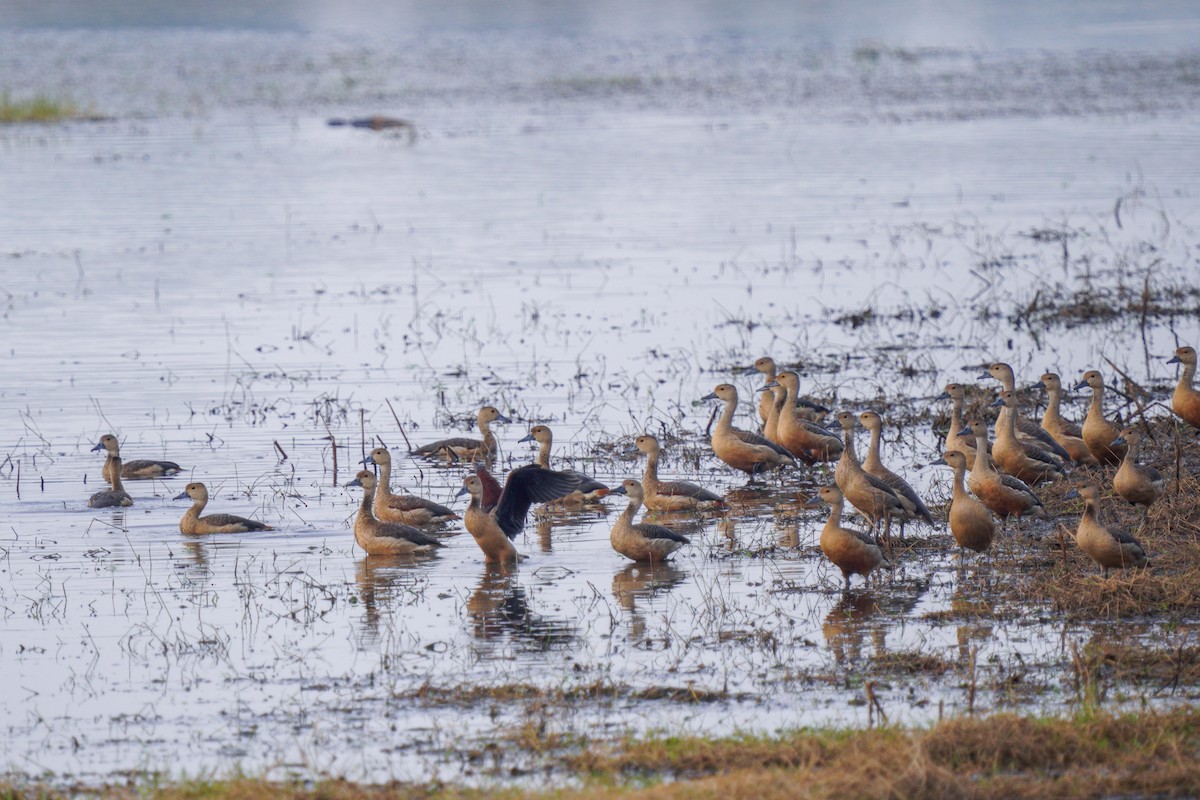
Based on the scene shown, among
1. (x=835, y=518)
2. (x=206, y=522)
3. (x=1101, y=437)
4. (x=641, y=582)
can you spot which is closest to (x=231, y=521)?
(x=206, y=522)

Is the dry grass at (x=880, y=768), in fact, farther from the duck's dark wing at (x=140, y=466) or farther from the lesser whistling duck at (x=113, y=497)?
the duck's dark wing at (x=140, y=466)

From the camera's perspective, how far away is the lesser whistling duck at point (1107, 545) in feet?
30.1

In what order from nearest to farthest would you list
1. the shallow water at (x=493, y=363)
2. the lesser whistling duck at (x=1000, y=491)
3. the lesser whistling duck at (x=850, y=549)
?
the shallow water at (x=493, y=363)
the lesser whistling duck at (x=850, y=549)
the lesser whistling duck at (x=1000, y=491)

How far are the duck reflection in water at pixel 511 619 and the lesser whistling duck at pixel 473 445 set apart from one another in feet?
9.67

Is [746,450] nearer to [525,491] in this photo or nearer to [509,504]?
[525,491]

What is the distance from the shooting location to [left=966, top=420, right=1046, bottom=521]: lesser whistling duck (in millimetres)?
10750

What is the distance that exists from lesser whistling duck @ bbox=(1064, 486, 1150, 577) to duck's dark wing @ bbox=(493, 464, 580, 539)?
11.3ft

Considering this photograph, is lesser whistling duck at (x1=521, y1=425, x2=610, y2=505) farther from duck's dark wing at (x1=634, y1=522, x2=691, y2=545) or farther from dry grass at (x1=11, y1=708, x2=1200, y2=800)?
dry grass at (x1=11, y1=708, x2=1200, y2=800)

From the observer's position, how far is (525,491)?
1115 cm

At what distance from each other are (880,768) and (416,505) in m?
5.94

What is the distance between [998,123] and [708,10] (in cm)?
5218

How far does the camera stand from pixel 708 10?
8944 cm

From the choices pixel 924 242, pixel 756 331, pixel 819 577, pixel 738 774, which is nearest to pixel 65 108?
pixel 924 242

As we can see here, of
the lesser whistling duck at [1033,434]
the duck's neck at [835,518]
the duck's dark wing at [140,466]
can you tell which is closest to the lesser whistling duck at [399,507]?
the duck's dark wing at [140,466]
